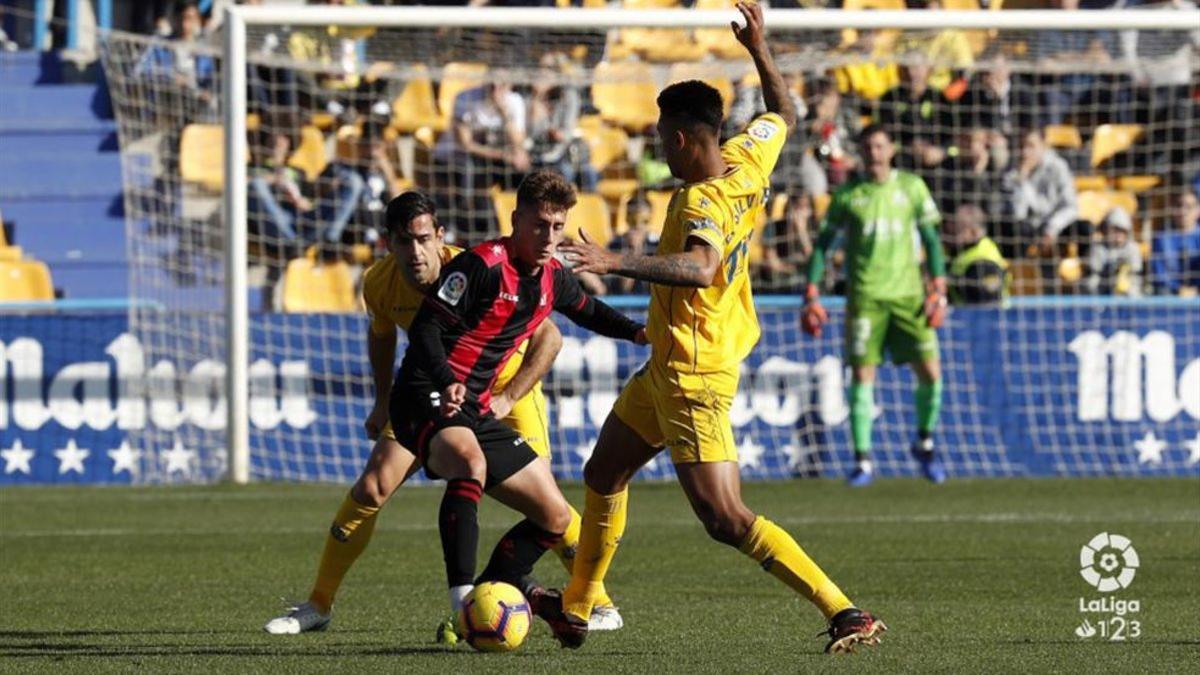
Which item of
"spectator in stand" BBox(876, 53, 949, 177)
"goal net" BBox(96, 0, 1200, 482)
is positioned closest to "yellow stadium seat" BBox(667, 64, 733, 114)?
"goal net" BBox(96, 0, 1200, 482)

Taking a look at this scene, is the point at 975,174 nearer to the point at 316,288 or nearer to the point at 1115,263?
the point at 1115,263

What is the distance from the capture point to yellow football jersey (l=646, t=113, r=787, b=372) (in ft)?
24.5

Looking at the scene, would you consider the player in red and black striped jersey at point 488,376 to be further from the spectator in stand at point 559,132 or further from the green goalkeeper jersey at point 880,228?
the spectator in stand at point 559,132

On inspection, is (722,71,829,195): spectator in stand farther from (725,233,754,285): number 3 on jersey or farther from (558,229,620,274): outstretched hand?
(558,229,620,274): outstretched hand

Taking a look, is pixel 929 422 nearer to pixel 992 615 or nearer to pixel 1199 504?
pixel 1199 504

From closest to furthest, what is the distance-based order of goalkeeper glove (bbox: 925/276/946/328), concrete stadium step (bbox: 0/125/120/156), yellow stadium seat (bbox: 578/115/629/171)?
goalkeeper glove (bbox: 925/276/946/328) → yellow stadium seat (bbox: 578/115/629/171) → concrete stadium step (bbox: 0/125/120/156)

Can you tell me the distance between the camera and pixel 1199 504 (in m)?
14.1

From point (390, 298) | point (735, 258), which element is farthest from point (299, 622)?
point (735, 258)

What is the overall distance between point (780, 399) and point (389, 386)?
8562 millimetres

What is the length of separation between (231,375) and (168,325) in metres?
1.09

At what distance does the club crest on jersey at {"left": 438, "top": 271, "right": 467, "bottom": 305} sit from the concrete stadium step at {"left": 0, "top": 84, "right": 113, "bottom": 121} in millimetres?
13516

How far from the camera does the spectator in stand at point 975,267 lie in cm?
1725

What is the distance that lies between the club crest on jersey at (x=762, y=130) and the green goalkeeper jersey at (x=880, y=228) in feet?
25.1

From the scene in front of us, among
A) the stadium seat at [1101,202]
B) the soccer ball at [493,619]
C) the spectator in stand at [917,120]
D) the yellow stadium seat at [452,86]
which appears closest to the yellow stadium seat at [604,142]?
the yellow stadium seat at [452,86]
